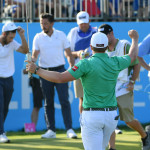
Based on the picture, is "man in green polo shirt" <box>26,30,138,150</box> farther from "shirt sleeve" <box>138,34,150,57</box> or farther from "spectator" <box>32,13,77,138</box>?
"spectator" <box>32,13,77,138</box>

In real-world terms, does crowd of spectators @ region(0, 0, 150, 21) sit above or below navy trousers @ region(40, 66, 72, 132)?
above

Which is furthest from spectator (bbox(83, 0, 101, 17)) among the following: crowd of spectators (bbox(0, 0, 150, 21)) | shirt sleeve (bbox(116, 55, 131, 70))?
shirt sleeve (bbox(116, 55, 131, 70))

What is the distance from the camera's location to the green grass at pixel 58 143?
7.91 m

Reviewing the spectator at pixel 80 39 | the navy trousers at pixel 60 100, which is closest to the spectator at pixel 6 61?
the navy trousers at pixel 60 100

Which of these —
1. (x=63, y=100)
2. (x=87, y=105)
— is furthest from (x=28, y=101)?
(x=87, y=105)

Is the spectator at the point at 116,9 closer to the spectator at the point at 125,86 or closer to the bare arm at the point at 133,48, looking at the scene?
the spectator at the point at 125,86

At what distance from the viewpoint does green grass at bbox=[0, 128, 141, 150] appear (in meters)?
7.91

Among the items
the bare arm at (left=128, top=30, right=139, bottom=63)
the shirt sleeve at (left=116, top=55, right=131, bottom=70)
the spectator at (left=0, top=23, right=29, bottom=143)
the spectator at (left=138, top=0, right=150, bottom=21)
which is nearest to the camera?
the shirt sleeve at (left=116, top=55, right=131, bottom=70)

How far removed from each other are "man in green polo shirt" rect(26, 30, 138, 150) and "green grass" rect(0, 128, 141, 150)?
247cm

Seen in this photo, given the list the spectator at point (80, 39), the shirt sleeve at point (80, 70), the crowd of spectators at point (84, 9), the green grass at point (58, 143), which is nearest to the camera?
the shirt sleeve at point (80, 70)

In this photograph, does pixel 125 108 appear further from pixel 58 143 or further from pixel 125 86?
pixel 58 143

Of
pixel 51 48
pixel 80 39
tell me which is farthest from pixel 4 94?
pixel 80 39

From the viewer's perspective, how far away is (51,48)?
8.98 m

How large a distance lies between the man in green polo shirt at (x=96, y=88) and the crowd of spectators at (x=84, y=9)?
5954mm
